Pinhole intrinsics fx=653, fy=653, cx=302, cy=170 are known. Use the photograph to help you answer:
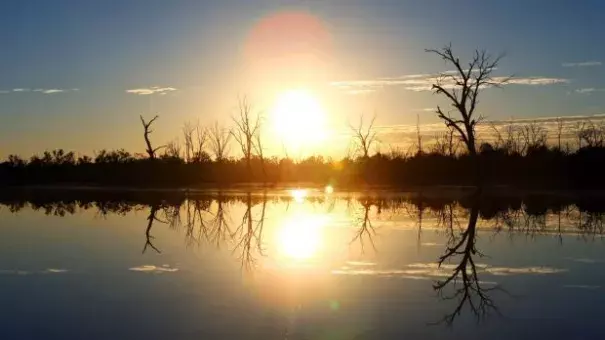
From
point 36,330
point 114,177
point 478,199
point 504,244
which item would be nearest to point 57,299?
point 36,330

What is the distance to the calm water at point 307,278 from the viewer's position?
24.1ft

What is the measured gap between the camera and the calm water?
735 cm

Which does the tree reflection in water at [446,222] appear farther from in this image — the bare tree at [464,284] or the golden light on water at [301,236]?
the golden light on water at [301,236]

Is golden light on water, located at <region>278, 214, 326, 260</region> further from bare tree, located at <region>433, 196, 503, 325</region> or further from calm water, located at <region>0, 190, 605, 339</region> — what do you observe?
bare tree, located at <region>433, 196, 503, 325</region>

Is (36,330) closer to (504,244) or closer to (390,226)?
(504,244)

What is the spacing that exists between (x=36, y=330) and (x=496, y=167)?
120ft

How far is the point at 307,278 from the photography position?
1024 cm

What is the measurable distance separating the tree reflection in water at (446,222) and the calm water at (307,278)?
0.07 m

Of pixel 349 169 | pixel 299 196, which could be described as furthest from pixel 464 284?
pixel 349 169

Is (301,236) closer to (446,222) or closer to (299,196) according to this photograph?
(446,222)

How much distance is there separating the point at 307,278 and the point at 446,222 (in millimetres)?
9195

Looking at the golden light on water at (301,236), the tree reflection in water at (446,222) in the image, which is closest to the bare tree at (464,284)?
the tree reflection in water at (446,222)

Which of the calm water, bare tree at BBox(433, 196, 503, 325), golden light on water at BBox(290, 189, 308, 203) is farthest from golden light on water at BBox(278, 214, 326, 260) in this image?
golden light on water at BBox(290, 189, 308, 203)

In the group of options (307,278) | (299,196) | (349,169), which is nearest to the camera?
(307,278)
